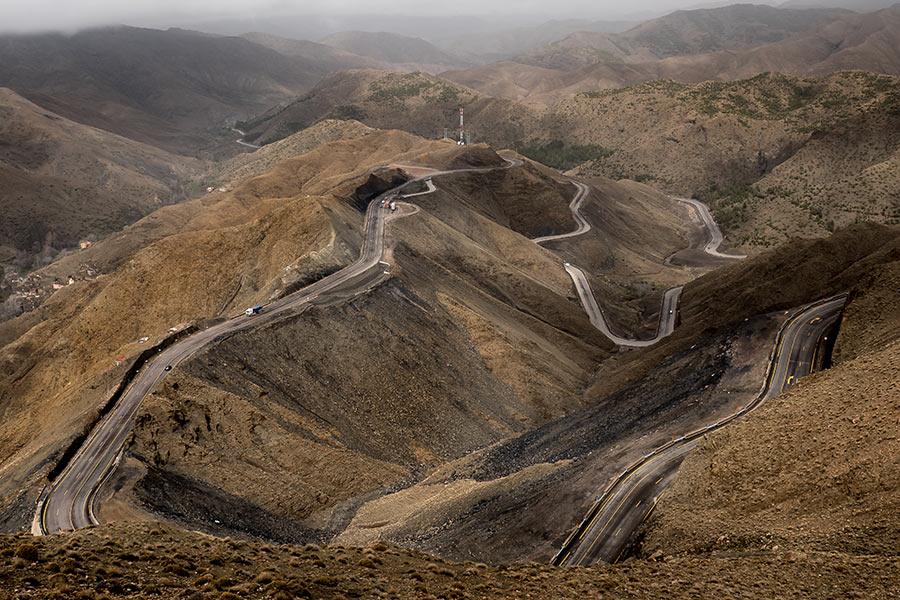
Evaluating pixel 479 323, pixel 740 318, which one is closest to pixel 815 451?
pixel 740 318

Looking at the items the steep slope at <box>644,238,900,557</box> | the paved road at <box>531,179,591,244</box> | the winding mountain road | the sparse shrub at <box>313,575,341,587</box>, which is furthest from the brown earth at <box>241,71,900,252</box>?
the sparse shrub at <box>313,575,341,587</box>

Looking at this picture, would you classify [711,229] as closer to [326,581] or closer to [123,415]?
[123,415]

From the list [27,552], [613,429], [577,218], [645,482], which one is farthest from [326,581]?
[577,218]

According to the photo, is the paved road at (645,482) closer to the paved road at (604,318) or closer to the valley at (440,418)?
the valley at (440,418)

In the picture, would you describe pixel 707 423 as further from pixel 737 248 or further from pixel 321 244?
pixel 737 248

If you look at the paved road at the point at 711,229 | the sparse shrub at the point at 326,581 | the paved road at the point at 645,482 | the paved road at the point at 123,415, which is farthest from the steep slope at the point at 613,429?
the paved road at the point at 711,229
